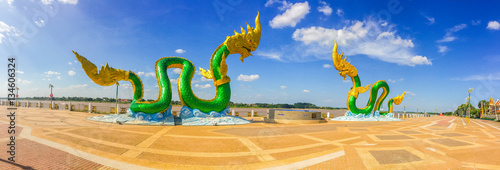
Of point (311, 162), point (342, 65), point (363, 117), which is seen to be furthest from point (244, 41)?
point (363, 117)

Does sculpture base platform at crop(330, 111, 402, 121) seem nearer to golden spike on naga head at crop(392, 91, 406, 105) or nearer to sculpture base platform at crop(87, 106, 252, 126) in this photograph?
golden spike on naga head at crop(392, 91, 406, 105)

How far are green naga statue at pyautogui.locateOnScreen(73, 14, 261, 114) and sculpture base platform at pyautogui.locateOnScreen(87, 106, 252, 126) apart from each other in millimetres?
338

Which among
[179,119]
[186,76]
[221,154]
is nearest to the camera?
[221,154]

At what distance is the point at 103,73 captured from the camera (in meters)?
13.5

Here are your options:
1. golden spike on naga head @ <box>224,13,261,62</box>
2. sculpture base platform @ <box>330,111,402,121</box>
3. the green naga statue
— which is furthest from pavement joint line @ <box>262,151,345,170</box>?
sculpture base platform @ <box>330,111,402,121</box>

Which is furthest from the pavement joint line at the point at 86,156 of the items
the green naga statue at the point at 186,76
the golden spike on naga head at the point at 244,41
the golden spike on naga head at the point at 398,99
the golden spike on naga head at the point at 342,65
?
the golden spike on naga head at the point at 398,99

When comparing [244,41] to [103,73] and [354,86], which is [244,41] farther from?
[354,86]

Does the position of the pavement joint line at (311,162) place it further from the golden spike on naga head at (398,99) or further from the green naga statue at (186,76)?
the golden spike on naga head at (398,99)

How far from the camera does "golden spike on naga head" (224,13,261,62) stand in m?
15.9

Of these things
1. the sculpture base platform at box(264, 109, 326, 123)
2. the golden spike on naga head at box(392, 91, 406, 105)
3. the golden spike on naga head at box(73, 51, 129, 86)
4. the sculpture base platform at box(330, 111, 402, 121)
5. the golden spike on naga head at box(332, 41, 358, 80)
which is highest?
the golden spike on naga head at box(332, 41, 358, 80)

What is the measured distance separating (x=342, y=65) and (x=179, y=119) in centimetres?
1821

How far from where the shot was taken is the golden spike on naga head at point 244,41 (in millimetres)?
15918

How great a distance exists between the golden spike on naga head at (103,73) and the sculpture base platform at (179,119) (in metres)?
2.51

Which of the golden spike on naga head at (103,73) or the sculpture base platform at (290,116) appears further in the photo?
the sculpture base platform at (290,116)
